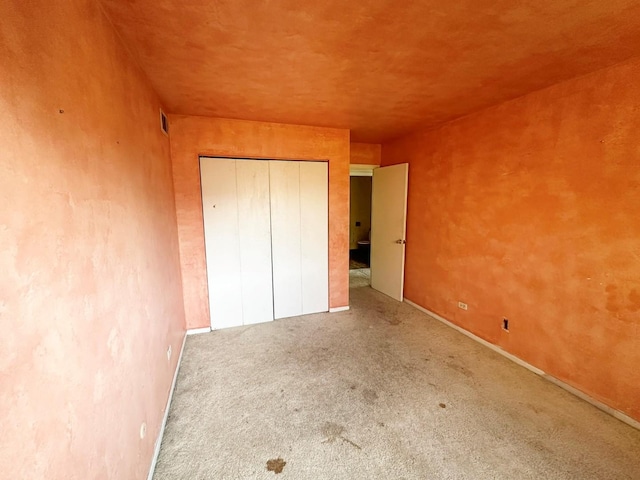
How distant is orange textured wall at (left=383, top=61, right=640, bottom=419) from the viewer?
5.69 feet

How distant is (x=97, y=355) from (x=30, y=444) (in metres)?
0.38

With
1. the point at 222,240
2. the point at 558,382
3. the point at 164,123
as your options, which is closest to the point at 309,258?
the point at 222,240

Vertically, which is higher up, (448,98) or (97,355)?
(448,98)

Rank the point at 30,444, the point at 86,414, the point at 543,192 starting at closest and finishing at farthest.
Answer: the point at 30,444
the point at 86,414
the point at 543,192

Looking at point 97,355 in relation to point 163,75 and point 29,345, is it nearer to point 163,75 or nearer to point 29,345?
point 29,345

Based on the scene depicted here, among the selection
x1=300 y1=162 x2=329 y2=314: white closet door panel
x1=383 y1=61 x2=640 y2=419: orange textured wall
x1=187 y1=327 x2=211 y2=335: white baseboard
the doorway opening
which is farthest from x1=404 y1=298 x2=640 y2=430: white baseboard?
the doorway opening

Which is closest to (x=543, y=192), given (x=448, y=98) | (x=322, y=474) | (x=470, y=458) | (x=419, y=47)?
(x=448, y=98)

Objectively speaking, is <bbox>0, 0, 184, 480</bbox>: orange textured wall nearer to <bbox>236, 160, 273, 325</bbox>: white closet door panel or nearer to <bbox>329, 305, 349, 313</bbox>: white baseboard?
<bbox>236, 160, 273, 325</bbox>: white closet door panel

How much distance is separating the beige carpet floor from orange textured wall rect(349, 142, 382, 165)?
2.69 m

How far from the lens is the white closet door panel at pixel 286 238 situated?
312 centimetres

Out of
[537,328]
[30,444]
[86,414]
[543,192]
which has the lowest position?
[537,328]

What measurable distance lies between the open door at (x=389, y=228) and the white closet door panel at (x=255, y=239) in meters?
1.86

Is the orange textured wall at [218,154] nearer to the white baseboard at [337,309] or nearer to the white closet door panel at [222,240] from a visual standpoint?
the white closet door panel at [222,240]

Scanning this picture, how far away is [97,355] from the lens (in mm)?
963
